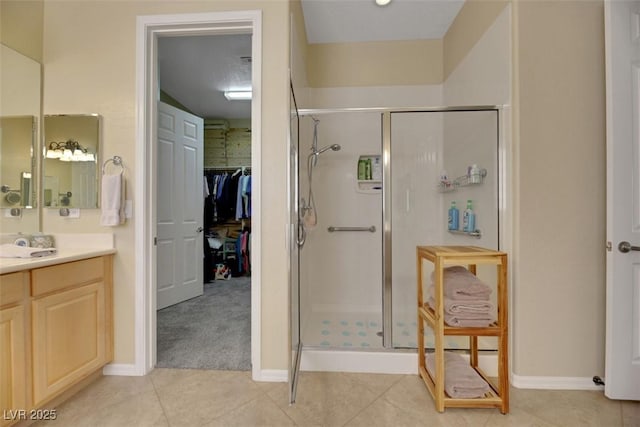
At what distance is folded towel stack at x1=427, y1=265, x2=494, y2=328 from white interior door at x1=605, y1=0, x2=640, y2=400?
0.74 meters

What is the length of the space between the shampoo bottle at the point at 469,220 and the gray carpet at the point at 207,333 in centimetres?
198

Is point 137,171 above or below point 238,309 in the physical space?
above

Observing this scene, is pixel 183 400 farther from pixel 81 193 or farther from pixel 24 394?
pixel 81 193

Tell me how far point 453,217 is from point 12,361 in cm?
299

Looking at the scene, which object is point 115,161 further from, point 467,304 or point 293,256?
point 467,304

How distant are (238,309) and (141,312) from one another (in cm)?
141

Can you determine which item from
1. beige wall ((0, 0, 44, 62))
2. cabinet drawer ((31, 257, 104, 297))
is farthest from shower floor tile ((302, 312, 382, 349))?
beige wall ((0, 0, 44, 62))

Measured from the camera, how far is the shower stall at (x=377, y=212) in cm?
216

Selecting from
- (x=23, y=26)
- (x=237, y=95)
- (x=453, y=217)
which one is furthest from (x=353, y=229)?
(x=23, y=26)

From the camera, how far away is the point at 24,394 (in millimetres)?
1453

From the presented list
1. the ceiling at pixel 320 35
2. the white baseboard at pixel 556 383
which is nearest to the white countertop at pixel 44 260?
the ceiling at pixel 320 35

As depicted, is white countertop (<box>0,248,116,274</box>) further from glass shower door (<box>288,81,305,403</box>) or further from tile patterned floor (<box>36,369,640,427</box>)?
glass shower door (<box>288,81,305,403</box>)

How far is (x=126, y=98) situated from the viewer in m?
2.06

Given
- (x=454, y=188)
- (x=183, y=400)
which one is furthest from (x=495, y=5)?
(x=183, y=400)
